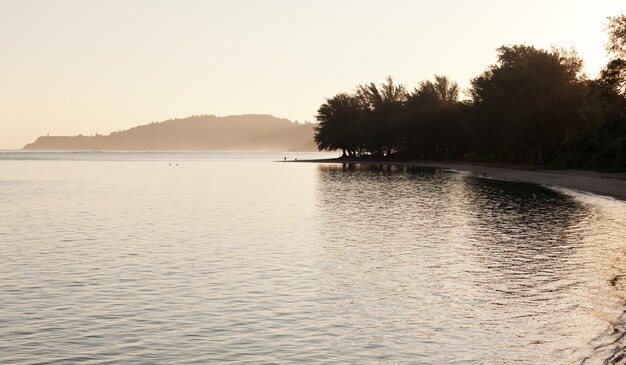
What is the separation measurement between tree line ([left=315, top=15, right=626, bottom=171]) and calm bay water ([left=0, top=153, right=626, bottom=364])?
4040 cm

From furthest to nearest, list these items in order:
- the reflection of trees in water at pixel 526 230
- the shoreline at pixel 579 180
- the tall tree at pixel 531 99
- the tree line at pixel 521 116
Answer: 1. the tall tree at pixel 531 99
2. the tree line at pixel 521 116
3. the shoreline at pixel 579 180
4. the reflection of trees in water at pixel 526 230

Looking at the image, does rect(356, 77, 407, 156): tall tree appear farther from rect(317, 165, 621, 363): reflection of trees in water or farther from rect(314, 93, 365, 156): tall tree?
rect(317, 165, 621, 363): reflection of trees in water

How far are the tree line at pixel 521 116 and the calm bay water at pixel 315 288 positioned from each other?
40.4 metres

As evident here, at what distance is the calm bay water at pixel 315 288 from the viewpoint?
15.9 metres

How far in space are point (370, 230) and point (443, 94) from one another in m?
133

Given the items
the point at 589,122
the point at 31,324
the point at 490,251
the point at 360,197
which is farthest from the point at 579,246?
the point at 589,122

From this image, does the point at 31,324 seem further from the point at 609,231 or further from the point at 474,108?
the point at 474,108

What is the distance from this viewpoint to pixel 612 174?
8069 cm

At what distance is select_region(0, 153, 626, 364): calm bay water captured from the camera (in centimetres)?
1586

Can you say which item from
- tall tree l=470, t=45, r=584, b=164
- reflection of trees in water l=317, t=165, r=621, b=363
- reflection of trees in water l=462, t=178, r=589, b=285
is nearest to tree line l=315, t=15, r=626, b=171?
tall tree l=470, t=45, r=584, b=164

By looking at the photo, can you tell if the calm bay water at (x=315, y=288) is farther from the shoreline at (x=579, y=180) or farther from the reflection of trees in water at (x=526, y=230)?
the shoreline at (x=579, y=180)

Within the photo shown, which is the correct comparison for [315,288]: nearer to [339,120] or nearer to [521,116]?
[521,116]

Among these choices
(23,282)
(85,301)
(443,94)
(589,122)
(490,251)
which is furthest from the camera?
(443,94)

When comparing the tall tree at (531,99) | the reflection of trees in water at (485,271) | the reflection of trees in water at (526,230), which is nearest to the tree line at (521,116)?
the tall tree at (531,99)
